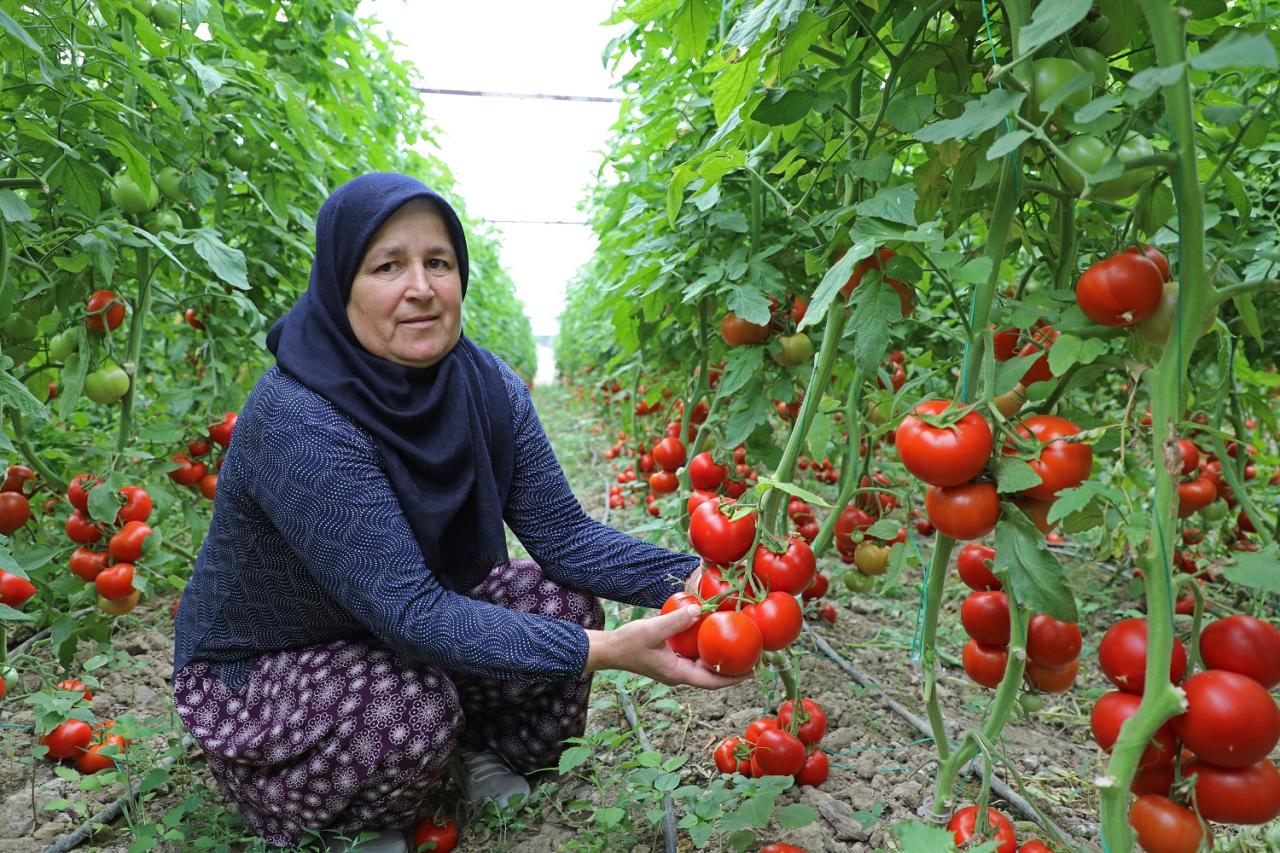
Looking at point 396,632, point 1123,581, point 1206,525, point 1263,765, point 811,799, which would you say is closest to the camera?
point 1263,765

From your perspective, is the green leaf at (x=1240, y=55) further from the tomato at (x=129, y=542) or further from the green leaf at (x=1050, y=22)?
the tomato at (x=129, y=542)

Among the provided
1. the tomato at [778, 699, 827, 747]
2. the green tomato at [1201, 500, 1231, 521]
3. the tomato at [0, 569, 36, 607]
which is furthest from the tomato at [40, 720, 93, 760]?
the green tomato at [1201, 500, 1231, 521]

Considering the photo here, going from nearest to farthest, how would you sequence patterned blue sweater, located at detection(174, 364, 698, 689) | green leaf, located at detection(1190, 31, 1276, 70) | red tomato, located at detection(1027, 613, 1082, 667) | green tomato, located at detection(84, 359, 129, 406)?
1. green leaf, located at detection(1190, 31, 1276, 70)
2. red tomato, located at detection(1027, 613, 1082, 667)
3. patterned blue sweater, located at detection(174, 364, 698, 689)
4. green tomato, located at detection(84, 359, 129, 406)

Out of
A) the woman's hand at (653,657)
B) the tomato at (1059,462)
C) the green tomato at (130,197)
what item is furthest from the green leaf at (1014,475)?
the green tomato at (130,197)

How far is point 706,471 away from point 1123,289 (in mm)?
1156

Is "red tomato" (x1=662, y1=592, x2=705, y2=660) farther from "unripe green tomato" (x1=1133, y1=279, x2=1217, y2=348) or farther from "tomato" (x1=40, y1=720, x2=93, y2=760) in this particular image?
"tomato" (x1=40, y1=720, x2=93, y2=760)

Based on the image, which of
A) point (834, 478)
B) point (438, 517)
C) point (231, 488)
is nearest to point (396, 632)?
point (438, 517)

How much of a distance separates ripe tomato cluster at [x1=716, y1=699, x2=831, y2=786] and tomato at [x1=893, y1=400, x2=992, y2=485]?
32.7 inches

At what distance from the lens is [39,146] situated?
176 cm

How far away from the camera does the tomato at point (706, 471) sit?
1931 millimetres

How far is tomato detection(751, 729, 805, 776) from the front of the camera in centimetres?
157

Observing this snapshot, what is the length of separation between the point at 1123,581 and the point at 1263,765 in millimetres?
2571

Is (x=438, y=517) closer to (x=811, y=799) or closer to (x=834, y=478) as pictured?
(x=811, y=799)

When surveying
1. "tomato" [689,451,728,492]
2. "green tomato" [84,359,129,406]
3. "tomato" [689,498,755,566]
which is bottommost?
"tomato" [689,451,728,492]
